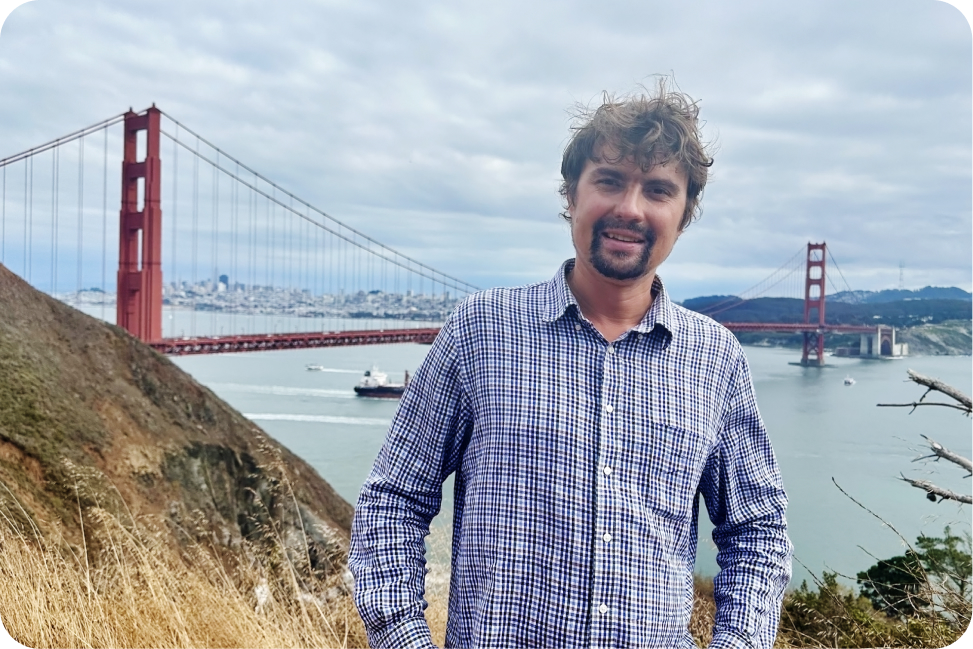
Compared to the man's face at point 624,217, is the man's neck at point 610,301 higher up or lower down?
lower down

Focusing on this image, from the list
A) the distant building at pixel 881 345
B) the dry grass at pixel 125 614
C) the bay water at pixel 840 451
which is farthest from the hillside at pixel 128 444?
the distant building at pixel 881 345

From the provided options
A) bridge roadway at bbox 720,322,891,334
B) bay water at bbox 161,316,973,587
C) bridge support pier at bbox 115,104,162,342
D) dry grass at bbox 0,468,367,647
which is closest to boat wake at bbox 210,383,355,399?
bay water at bbox 161,316,973,587

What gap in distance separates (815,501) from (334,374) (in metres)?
20.9

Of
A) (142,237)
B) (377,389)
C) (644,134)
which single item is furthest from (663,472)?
(377,389)

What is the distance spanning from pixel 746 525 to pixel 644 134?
566mm

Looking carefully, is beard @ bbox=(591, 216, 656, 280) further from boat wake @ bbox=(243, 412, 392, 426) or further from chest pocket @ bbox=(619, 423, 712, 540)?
boat wake @ bbox=(243, 412, 392, 426)

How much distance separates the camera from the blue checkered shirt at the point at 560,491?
40.2 inches

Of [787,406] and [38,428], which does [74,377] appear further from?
[787,406]

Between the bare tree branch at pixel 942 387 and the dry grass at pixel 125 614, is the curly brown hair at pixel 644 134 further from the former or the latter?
the dry grass at pixel 125 614

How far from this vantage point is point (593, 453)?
1.04 metres

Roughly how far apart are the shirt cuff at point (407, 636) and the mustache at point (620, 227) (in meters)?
0.56

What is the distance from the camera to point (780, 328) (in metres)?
8.98

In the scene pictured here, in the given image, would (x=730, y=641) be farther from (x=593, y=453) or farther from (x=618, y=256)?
(x=618, y=256)

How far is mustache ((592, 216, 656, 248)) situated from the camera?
108 centimetres
